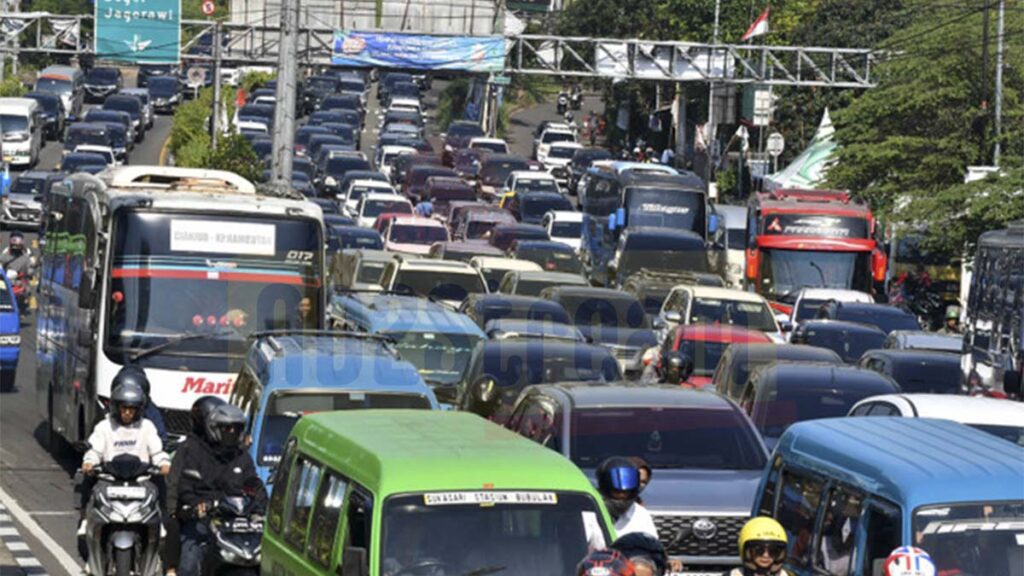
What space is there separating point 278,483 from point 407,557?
205cm

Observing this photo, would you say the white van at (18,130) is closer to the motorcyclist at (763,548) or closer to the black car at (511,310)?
the black car at (511,310)

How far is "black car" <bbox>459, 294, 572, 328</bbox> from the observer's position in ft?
88.9

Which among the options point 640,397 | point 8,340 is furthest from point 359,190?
point 640,397

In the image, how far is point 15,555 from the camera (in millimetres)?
16672

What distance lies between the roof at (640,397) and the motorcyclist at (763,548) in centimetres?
505

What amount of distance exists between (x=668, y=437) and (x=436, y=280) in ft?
53.5

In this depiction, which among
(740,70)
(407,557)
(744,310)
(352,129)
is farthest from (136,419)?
(352,129)

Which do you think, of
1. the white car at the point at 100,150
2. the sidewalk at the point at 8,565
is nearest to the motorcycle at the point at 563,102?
the white car at the point at 100,150

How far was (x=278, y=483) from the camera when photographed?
1184 cm

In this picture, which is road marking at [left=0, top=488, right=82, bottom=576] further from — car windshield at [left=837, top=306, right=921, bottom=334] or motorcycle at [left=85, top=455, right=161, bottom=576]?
car windshield at [left=837, top=306, right=921, bottom=334]

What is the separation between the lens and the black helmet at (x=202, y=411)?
44.6ft

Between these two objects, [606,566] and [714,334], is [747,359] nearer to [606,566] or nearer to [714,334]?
[714,334]

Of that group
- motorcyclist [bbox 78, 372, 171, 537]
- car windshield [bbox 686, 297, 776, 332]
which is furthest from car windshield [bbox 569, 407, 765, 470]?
car windshield [bbox 686, 297, 776, 332]

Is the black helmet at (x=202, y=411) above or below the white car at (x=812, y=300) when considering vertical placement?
above
